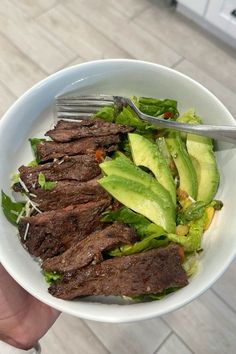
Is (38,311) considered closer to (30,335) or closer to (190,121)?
(30,335)

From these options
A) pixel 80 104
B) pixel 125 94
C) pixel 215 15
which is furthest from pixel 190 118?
pixel 215 15

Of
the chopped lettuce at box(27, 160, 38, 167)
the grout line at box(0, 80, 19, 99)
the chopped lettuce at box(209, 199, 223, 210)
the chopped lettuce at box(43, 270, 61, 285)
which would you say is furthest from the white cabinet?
the chopped lettuce at box(43, 270, 61, 285)

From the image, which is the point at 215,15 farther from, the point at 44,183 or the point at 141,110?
the point at 44,183

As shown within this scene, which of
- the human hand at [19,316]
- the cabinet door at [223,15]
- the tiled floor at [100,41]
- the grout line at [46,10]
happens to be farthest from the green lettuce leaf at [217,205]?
the grout line at [46,10]

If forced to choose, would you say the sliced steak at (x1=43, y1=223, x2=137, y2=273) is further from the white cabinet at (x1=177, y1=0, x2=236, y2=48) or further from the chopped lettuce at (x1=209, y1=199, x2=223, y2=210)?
the white cabinet at (x1=177, y1=0, x2=236, y2=48)

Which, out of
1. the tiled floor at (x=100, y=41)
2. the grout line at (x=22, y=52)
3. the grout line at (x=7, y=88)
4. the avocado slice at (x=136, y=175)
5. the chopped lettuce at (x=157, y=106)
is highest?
the chopped lettuce at (x=157, y=106)

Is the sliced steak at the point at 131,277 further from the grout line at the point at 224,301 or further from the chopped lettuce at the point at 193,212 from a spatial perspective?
the grout line at the point at 224,301

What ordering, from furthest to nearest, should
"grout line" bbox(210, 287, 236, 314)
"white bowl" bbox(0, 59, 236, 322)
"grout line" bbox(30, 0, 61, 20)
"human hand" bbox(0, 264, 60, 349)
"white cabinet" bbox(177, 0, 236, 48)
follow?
"grout line" bbox(30, 0, 61, 20) < "white cabinet" bbox(177, 0, 236, 48) < "grout line" bbox(210, 287, 236, 314) < "human hand" bbox(0, 264, 60, 349) < "white bowl" bbox(0, 59, 236, 322)

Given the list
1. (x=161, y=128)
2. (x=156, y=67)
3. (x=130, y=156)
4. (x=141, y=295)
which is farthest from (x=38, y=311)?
(x=156, y=67)
